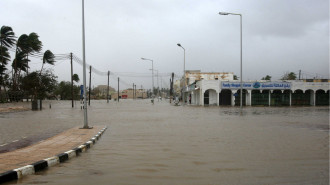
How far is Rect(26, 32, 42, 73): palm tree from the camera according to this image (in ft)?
188

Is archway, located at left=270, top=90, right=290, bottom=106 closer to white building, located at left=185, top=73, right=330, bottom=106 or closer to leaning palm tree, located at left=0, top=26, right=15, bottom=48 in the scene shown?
white building, located at left=185, top=73, right=330, bottom=106

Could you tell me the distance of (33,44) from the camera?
57625mm

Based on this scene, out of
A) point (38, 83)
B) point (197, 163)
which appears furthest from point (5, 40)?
point (197, 163)

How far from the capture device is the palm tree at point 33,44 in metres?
57.2

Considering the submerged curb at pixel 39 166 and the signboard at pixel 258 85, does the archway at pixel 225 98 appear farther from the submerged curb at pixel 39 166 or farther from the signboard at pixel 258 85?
the submerged curb at pixel 39 166

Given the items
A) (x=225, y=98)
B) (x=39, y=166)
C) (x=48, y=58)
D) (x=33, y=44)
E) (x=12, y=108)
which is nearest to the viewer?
(x=39, y=166)

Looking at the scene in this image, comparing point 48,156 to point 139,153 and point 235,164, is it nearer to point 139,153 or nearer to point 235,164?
point 139,153

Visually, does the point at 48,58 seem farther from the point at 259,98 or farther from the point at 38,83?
the point at 259,98

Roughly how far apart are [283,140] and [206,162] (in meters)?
4.86

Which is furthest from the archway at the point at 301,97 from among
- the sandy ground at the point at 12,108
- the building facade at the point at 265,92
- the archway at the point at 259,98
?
the sandy ground at the point at 12,108

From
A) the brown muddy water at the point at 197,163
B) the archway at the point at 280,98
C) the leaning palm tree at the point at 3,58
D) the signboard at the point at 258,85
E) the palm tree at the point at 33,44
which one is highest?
the palm tree at the point at 33,44

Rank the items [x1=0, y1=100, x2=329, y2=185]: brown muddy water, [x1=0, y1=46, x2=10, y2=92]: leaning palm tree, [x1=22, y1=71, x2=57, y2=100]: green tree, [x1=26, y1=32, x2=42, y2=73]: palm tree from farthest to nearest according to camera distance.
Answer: [x1=26, y1=32, x2=42, y2=73]: palm tree, [x1=0, y1=46, x2=10, y2=92]: leaning palm tree, [x1=22, y1=71, x2=57, y2=100]: green tree, [x1=0, y1=100, x2=329, y2=185]: brown muddy water

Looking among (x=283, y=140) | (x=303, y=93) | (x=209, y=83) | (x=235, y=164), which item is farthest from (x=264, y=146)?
(x=303, y=93)

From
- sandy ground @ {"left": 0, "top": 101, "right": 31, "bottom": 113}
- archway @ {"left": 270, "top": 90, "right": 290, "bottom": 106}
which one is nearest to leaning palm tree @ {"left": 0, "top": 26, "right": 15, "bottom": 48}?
sandy ground @ {"left": 0, "top": 101, "right": 31, "bottom": 113}
